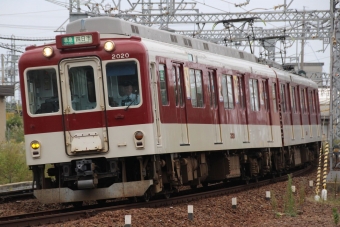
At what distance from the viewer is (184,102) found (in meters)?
15.0

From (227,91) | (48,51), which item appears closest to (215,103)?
(227,91)

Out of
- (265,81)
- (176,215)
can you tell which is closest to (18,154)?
(265,81)

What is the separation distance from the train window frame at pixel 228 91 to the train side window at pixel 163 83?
3543 mm

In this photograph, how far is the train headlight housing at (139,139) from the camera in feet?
42.8

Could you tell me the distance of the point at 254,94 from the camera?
20141 mm

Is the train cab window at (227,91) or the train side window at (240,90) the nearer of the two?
the train cab window at (227,91)

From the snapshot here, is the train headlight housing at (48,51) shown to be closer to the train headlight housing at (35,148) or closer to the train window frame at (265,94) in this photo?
the train headlight housing at (35,148)

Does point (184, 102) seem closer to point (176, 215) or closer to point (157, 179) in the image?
point (157, 179)

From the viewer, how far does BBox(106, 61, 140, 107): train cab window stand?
43.3 feet

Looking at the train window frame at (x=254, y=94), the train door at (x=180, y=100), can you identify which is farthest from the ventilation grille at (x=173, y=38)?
the train window frame at (x=254, y=94)

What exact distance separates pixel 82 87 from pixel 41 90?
2.43 feet

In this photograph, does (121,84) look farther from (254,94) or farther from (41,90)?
(254,94)

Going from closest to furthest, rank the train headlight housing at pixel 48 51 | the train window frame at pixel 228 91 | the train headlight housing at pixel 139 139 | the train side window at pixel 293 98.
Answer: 1. the train headlight housing at pixel 139 139
2. the train headlight housing at pixel 48 51
3. the train window frame at pixel 228 91
4. the train side window at pixel 293 98

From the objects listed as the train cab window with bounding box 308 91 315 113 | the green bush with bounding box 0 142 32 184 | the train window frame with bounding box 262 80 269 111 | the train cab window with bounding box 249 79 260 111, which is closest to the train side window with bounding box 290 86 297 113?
the train window frame with bounding box 262 80 269 111
